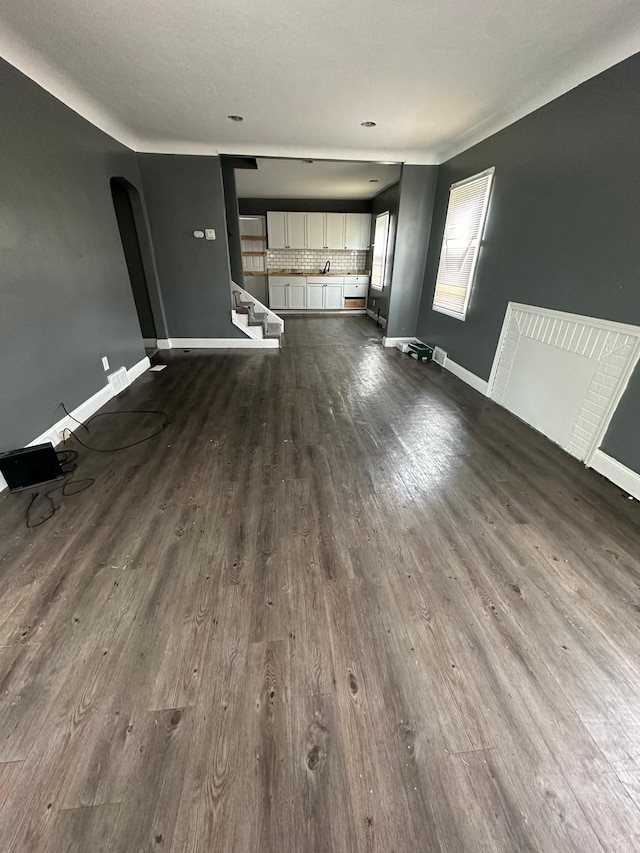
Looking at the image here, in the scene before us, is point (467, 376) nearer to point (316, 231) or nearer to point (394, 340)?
A: point (394, 340)

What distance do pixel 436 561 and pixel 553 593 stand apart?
20.4 inches

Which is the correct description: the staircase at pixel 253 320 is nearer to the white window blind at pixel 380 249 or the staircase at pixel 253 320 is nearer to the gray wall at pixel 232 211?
the gray wall at pixel 232 211

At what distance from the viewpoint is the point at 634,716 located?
1.17 meters

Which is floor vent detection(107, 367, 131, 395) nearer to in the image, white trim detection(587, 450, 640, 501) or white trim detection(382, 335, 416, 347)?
white trim detection(382, 335, 416, 347)

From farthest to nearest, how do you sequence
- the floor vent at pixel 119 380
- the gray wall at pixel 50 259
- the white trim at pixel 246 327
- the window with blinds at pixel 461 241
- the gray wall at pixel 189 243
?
1. the white trim at pixel 246 327
2. the gray wall at pixel 189 243
3. the window with blinds at pixel 461 241
4. the floor vent at pixel 119 380
5. the gray wall at pixel 50 259

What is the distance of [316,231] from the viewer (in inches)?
324

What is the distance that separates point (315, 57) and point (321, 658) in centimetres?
360

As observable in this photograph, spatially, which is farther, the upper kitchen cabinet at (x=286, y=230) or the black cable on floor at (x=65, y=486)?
the upper kitchen cabinet at (x=286, y=230)

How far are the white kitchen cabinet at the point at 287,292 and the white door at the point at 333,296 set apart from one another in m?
0.53

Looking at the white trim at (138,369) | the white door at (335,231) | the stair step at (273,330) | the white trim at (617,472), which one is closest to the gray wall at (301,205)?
the white door at (335,231)

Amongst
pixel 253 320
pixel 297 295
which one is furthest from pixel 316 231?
pixel 253 320

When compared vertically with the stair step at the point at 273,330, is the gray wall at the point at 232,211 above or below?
above

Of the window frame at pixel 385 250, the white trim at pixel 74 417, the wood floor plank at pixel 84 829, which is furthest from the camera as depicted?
the window frame at pixel 385 250

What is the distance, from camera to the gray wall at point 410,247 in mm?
4785
